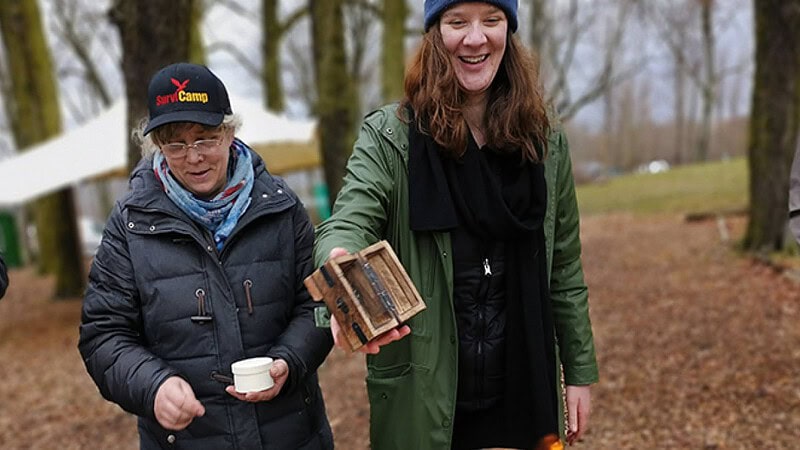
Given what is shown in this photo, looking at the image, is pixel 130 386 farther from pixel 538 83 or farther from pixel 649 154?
pixel 649 154

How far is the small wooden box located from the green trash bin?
22.1m

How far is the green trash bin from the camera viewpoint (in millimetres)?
21406

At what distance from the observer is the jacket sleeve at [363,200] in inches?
82.0

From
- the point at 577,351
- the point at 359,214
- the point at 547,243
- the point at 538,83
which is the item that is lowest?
the point at 577,351

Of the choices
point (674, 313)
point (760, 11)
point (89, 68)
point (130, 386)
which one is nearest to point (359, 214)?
point (130, 386)

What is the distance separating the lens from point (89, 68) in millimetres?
23516

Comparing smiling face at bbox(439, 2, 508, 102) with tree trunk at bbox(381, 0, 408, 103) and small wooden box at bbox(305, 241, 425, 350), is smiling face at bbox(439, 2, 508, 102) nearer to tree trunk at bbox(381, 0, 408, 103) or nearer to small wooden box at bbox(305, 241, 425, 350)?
small wooden box at bbox(305, 241, 425, 350)

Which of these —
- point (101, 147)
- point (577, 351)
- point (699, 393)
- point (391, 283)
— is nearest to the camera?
point (391, 283)

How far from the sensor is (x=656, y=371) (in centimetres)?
590

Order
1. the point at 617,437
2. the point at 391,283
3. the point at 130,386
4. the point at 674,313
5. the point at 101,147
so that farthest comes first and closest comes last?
the point at 101,147, the point at 674,313, the point at 617,437, the point at 130,386, the point at 391,283

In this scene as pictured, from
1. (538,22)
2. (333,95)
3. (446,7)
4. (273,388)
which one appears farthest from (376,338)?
(538,22)

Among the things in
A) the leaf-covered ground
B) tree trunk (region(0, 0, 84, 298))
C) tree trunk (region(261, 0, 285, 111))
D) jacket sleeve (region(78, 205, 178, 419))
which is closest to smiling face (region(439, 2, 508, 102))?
jacket sleeve (region(78, 205, 178, 419))

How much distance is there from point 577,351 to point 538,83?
2.98ft

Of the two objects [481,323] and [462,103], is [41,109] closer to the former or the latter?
[462,103]
